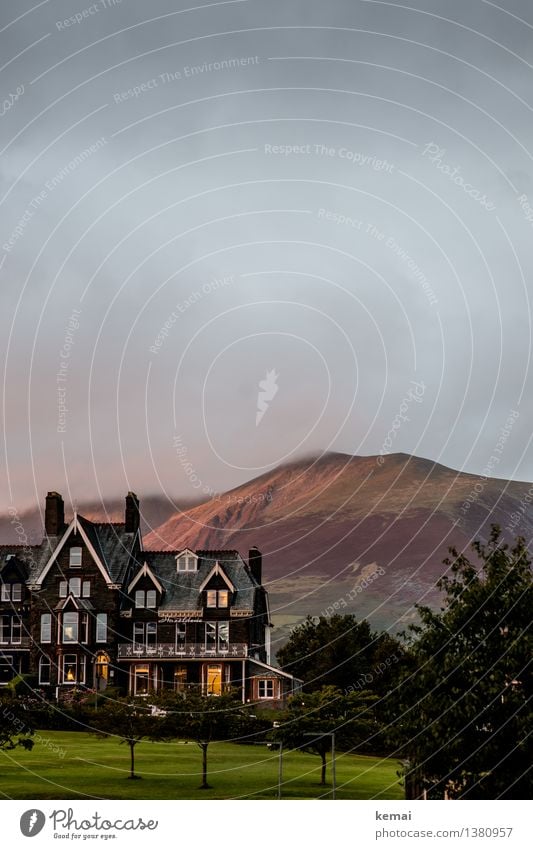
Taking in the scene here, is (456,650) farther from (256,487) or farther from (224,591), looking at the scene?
(256,487)

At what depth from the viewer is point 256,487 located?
138 meters

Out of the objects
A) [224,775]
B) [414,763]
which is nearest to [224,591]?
[224,775]

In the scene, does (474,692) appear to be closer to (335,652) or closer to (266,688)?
(266,688)

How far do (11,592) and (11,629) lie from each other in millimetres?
2759

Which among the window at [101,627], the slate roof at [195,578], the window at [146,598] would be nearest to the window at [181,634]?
the slate roof at [195,578]

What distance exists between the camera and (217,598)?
80.1 m

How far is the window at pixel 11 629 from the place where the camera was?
269 ft

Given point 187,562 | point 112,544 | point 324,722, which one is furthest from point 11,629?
point 324,722

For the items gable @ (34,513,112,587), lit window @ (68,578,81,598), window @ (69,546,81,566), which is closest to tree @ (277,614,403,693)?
gable @ (34,513,112,587)

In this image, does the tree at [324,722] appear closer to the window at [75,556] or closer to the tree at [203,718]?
the tree at [203,718]

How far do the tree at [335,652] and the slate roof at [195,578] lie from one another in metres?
6.53

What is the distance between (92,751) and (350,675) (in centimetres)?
3101

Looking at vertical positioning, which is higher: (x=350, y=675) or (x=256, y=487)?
(x=256, y=487)

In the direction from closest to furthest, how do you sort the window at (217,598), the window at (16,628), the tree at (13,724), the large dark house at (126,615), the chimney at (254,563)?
the tree at (13,724), the large dark house at (126,615), the window at (217,598), the window at (16,628), the chimney at (254,563)
